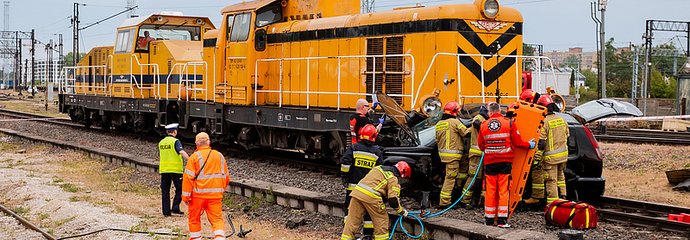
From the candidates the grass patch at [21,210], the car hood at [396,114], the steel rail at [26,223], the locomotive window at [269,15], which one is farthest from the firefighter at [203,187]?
the locomotive window at [269,15]

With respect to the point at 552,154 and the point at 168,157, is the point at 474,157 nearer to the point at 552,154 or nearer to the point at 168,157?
the point at 552,154

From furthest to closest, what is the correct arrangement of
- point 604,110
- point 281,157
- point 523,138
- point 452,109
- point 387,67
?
point 281,157, point 604,110, point 387,67, point 452,109, point 523,138

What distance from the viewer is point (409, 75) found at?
1323 cm

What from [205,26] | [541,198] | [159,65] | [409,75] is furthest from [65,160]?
[541,198]

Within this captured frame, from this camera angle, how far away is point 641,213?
1080 cm

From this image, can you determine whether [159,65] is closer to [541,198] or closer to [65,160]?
[65,160]

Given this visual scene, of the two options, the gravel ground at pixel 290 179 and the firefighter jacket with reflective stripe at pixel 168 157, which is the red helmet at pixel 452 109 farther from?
the firefighter jacket with reflective stripe at pixel 168 157

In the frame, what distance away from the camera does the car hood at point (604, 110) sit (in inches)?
527

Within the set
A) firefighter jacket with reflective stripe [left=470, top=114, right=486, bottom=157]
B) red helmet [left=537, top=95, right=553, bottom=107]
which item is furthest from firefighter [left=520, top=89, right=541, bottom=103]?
firefighter jacket with reflective stripe [left=470, top=114, right=486, bottom=157]

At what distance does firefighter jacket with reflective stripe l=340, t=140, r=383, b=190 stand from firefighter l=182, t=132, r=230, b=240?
156 cm

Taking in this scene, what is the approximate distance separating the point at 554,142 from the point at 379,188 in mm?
3112

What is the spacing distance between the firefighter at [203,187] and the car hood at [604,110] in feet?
23.4

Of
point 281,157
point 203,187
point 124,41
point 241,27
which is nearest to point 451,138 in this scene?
point 203,187

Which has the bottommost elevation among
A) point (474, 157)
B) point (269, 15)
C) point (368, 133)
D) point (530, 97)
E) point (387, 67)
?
point (474, 157)
